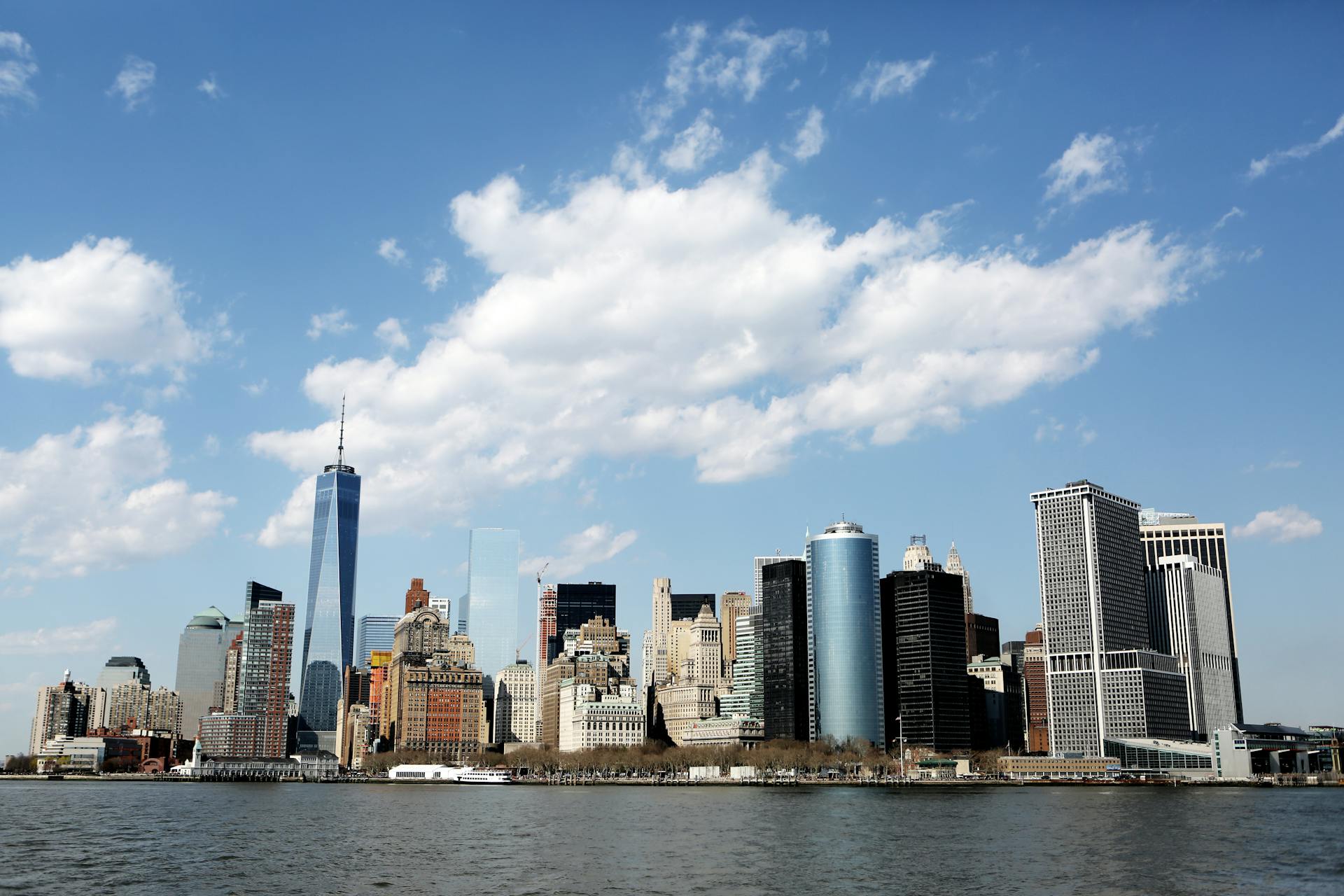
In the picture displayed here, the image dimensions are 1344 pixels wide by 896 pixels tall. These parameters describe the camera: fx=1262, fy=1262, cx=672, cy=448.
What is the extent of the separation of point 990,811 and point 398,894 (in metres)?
113

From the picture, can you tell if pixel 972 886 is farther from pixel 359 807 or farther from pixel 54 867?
pixel 359 807

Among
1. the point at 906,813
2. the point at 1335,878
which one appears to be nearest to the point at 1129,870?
the point at 1335,878

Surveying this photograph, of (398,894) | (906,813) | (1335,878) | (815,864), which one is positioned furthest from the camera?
(906,813)

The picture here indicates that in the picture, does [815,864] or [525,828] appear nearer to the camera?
[815,864]

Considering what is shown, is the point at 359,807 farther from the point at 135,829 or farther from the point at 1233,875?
the point at 1233,875

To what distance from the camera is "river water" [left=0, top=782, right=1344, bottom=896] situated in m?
88.6

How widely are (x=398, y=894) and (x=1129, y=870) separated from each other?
2168 inches

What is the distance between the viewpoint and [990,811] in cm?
17525

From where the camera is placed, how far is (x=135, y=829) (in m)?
143

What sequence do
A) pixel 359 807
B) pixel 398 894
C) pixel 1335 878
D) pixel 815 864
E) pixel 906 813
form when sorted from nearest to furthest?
pixel 398 894 < pixel 1335 878 < pixel 815 864 < pixel 906 813 < pixel 359 807

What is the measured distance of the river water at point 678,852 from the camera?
8862 cm

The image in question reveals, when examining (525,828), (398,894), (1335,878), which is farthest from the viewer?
(525,828)

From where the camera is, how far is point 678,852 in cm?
11025

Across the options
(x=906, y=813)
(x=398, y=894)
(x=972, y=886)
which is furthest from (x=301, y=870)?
(x=906, y=813)
